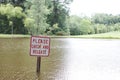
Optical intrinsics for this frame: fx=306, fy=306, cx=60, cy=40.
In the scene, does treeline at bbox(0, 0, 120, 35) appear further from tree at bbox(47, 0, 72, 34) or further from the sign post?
the sign post

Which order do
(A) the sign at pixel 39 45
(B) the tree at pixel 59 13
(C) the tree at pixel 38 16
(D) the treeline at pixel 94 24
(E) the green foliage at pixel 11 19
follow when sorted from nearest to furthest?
(A) the sign at pixel 39 45 → (C) the tree at pixel 38 16 → (E) the green foliage at pixel 11 19 → (B) the tree at pixel 59 13 → (D) the treeline at pixel 94 24

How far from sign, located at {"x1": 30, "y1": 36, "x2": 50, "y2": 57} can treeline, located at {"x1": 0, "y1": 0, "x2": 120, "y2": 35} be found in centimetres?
3613

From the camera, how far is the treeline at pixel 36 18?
44.3 m

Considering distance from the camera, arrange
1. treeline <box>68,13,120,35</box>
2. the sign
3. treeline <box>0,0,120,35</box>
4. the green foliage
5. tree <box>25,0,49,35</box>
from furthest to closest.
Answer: treeline <box>68,13,120,35</box>
the green foliage
treeline <box>0,0,120,35</box>
tree <box>25,0,49,35</box>
the sign

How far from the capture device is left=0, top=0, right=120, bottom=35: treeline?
4434 cm

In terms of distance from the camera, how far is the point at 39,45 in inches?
304

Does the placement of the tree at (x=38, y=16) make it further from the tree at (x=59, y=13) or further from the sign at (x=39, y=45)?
the sign at (x=39, y=45)

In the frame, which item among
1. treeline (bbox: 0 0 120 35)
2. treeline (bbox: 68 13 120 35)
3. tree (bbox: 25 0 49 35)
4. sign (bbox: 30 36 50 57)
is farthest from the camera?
treeline (bbox: 68 13 120 35)

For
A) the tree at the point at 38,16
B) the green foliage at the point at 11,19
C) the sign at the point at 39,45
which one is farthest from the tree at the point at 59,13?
the sign at the point at 39,45

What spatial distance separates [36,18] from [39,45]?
3670cm

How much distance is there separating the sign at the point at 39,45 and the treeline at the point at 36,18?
119 ft

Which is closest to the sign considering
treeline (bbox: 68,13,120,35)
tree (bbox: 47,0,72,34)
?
tree (bbox: 47,0,72,34)

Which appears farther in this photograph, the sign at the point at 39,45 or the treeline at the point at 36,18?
the treeline at the point at 36,18

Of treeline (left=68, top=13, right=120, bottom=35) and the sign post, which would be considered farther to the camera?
treeline (left=68, top=13, right=120, bottom=35)
